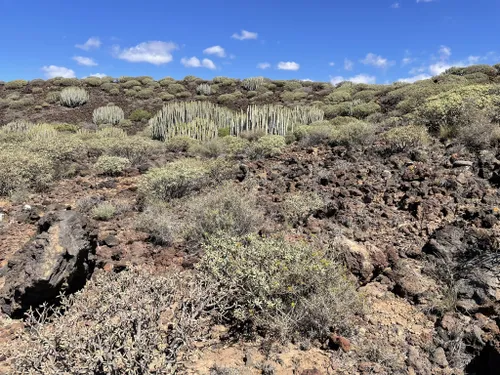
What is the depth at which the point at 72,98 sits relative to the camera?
27.2 metres

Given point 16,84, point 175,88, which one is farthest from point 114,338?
point 16,84

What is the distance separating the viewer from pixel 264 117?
17484mm

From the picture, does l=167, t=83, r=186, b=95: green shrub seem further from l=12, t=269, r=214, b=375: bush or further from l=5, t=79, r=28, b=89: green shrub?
l=12, t=269, r=214, b=375: bush

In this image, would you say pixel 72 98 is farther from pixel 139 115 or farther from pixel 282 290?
pixel 282 290

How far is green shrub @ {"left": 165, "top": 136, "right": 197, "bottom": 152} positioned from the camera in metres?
14.2

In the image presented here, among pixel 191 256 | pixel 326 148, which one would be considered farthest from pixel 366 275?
pixel 326 148

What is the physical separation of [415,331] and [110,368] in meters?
2.61

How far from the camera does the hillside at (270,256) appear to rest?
2682 mm

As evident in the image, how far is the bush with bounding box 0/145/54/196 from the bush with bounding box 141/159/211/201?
9.60ft

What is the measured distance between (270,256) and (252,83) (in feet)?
97.9

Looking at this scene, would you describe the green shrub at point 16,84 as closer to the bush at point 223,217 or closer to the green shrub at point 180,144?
the green shrub at point 180,144

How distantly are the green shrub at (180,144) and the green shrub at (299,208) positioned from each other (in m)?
8.62

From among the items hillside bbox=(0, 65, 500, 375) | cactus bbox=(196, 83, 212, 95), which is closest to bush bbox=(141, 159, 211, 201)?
hillside bbox=(0, 65, 500, 375)

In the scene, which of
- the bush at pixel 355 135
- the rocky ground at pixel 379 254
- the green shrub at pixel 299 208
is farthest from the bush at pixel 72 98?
A: the green shrub at pixel 299 208
